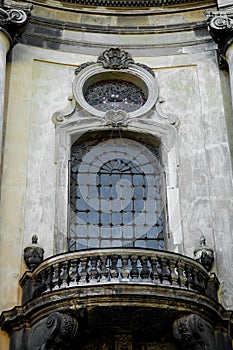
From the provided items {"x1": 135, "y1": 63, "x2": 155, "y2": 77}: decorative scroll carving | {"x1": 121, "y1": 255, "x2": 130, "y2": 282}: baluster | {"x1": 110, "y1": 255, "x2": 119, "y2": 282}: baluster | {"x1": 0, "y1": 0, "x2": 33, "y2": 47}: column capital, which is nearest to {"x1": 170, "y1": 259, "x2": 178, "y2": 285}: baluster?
{"x1": 121, "y1": 255, "x2": 130, "y2": 282}: baluster

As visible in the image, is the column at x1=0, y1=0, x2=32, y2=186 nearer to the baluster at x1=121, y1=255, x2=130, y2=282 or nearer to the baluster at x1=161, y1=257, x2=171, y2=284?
the baluster at x1=121, y1=255, x2=130, y2=282

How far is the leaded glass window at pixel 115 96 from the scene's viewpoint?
1811 cm

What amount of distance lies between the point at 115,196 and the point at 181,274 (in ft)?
10.1

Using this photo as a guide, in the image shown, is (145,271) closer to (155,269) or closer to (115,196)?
(155,269)

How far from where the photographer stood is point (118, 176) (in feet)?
56.5

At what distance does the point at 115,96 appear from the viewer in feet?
60.3

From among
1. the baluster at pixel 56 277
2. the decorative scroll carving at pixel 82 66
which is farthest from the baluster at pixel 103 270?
the decorative scroll carving at pixel 82 66

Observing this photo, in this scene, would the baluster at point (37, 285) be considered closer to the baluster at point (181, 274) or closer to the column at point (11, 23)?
the baluster at point (181, 274)

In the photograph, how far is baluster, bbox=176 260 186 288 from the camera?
14211 mm

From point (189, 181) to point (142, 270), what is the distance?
128 inches

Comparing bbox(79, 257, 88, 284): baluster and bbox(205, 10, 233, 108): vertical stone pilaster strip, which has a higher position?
bbox(205, 10, 233, 108): vertical stone pilaster strip

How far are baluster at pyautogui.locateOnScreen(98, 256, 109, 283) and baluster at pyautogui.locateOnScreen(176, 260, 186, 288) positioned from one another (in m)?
1.25

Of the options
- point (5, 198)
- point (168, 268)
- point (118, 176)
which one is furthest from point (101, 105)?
point (168, 268)

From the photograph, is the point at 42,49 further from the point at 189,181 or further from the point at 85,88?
the point at 189,181
